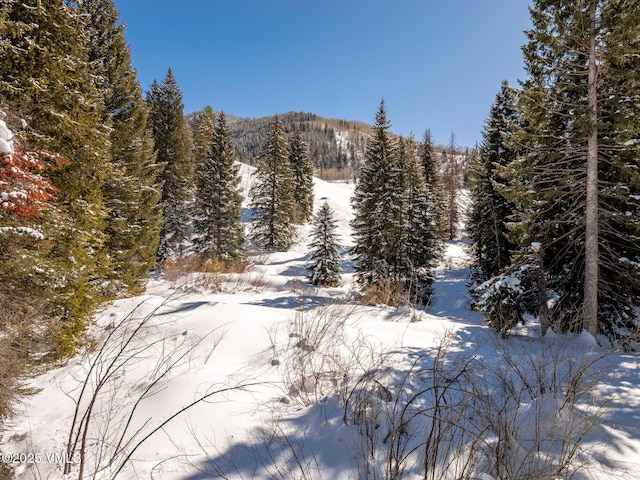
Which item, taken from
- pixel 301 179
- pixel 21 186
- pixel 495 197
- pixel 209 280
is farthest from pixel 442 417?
pixel 301 179

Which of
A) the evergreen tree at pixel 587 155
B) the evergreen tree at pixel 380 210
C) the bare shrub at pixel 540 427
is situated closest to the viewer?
the bare shrub at pixel 540 427

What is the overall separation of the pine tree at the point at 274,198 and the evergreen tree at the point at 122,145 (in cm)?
1378

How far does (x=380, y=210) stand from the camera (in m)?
17.9

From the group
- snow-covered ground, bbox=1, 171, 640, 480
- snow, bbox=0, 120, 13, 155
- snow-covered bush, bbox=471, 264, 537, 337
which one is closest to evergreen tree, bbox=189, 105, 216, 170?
snow, bbox=0, 120, 13, 155

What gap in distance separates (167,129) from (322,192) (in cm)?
2855

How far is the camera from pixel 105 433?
276cm

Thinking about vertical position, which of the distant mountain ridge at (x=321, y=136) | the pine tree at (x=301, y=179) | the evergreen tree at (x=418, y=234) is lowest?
the evergreen tree at (x=418, y=234)

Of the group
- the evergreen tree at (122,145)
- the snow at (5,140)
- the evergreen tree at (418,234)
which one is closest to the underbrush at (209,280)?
the evergreen tree at (122,145)

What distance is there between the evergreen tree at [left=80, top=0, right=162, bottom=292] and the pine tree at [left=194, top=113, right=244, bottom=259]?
7.82m

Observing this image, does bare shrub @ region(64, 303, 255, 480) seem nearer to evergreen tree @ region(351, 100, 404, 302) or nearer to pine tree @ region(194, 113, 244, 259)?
evergreen tree @ region(351, 100, 404, 302)

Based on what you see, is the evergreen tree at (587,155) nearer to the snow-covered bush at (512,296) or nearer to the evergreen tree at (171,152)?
the snow-covered bush at (512,296)

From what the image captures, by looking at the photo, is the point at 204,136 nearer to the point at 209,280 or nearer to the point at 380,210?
the point at 380,210

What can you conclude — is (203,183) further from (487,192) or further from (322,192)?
(322,192)

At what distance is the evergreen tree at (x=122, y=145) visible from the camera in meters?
11.1
